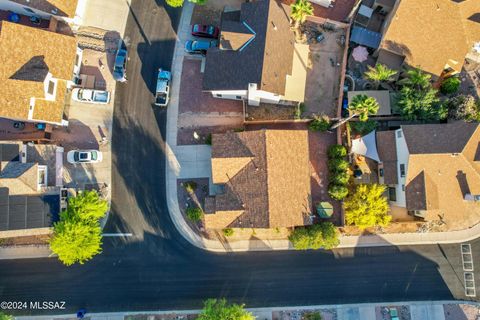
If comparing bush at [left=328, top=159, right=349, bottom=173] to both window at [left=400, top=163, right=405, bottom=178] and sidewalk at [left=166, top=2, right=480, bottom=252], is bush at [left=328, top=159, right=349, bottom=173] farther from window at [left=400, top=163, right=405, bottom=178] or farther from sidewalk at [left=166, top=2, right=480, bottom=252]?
sidewalk at [left=166, top=2, right=480, bottom=252]

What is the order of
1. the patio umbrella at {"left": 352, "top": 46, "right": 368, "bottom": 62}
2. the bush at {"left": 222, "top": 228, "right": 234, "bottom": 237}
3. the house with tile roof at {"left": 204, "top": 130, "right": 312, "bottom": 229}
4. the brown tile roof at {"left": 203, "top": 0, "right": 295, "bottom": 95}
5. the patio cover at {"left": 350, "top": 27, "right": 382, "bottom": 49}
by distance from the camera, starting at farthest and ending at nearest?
the patio umbrella at {"left": 352, "top": 46, "right": 368, "bottom": 62} < the patio cover at {"left": 350, "top": 27, "right": 382, "bottom": 49} < the bush at {"left": 222, "top": 228, "right": 234, "bottom": 237} < the brown tile roof at {"left": 203, "top": 0, "right": 295, "bottom": 95} < the house with tile roof at {"left": 204, "top": 130, "right": 312, "bottom": 229}

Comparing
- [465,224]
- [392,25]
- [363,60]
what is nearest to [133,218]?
[363,60]

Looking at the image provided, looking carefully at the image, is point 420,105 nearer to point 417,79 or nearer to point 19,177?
point 417,79

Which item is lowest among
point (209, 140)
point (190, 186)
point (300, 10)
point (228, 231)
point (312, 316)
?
point (312, 316)

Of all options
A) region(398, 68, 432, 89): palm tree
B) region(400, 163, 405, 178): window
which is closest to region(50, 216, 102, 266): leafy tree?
region(400, 163, 405, 178): window

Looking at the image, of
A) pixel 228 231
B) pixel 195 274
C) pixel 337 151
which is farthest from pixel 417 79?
pixel 195 274

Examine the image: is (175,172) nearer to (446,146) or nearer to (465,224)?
(446,146)
